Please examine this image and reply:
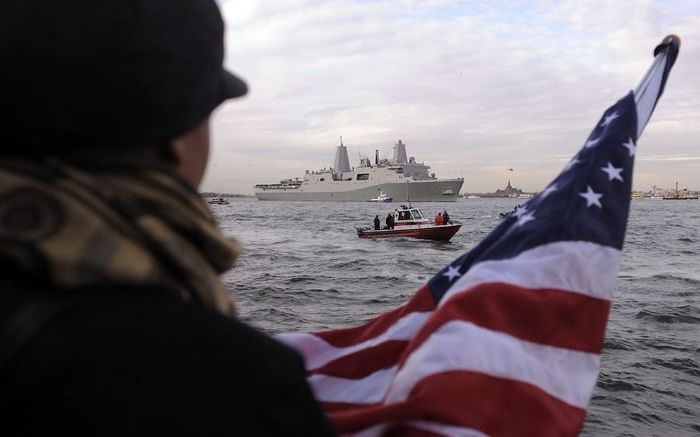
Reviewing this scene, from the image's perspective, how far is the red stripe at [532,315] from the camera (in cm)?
217

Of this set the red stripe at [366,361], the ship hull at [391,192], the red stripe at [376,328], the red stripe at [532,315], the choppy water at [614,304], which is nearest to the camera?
the red stripe at [532,315]

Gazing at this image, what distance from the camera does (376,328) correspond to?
8.68ft

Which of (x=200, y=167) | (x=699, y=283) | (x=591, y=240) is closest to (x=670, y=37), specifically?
(x=591, y=240)

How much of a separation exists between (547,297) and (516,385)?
0.40 m

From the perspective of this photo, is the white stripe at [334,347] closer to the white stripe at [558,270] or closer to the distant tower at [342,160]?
the white stripe at [558,270]

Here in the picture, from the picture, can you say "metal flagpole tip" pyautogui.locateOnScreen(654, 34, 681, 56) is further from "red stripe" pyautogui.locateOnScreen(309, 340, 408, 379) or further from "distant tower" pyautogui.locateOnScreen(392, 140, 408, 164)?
"distant tower" pyautogui.locateOnScreen(392, 140, 408, 164)

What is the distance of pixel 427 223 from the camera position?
2664 centimetres

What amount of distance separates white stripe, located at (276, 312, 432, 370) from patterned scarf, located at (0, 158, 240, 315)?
178cm

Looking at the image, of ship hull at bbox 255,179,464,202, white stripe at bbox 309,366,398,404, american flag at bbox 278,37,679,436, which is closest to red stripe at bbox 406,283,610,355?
american flag at bbox 278,37,679,436

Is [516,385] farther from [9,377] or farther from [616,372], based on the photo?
[616,372]

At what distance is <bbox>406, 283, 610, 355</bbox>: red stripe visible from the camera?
2.17 meters

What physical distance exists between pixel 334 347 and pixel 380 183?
88.9m

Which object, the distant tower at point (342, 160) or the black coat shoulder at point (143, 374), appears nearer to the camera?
the black coat shoulder at point (143, 374)

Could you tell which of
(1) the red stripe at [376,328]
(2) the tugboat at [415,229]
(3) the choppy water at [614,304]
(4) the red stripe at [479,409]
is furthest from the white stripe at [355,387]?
(2) the tugboat at [415,229]
